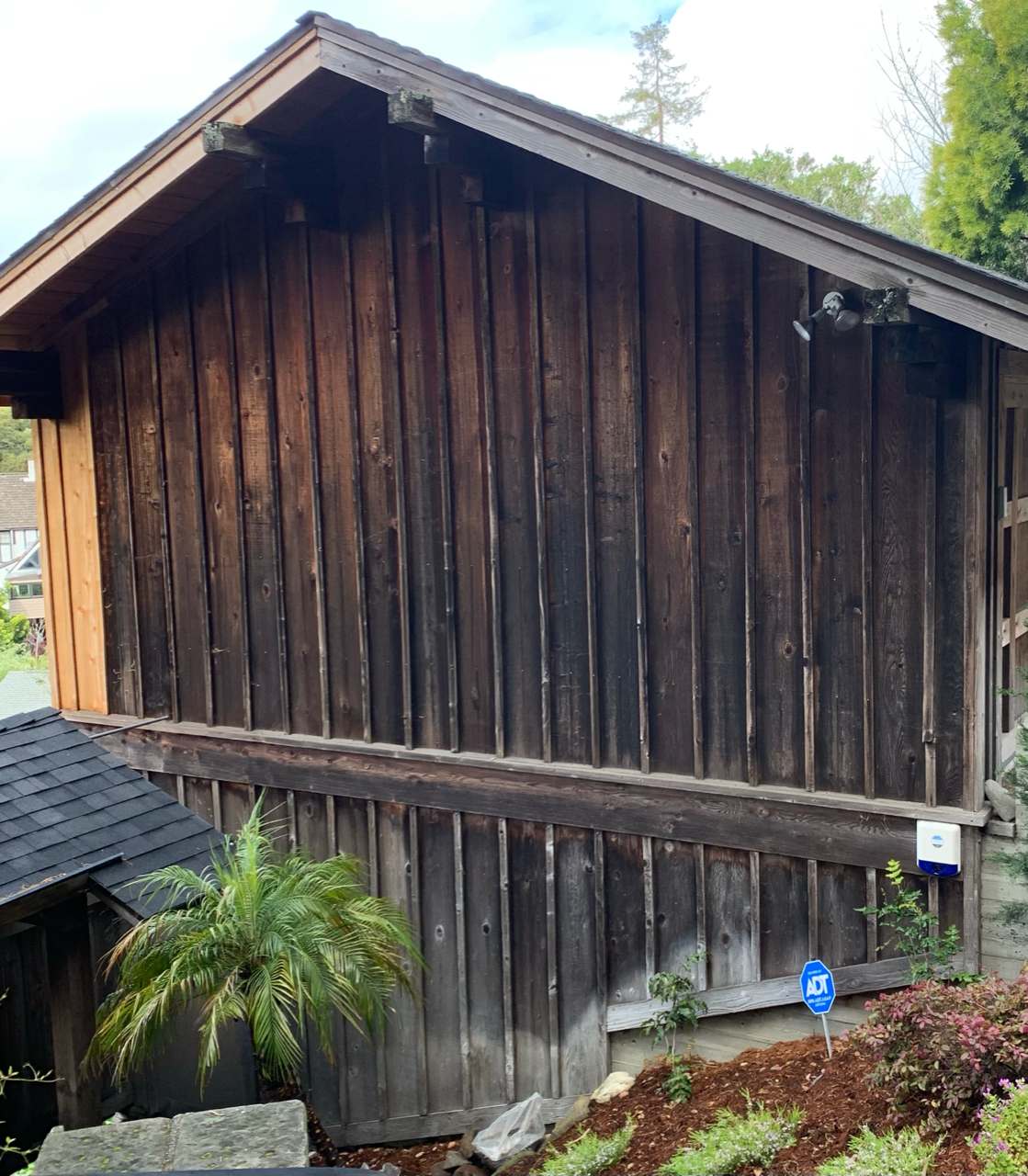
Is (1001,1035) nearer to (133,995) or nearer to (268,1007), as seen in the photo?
(268,1007)

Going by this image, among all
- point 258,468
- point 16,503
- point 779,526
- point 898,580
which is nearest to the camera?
point 898,580

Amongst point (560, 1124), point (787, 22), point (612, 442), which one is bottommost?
point (560, 1124)

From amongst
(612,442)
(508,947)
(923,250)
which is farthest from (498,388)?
(508,947)

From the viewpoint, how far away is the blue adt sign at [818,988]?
5590 mm

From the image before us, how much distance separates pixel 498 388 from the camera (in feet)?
22.2

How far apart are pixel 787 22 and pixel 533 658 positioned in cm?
4421

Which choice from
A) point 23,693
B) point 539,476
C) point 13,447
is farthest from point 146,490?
point 13,447

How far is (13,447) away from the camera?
1884 inches

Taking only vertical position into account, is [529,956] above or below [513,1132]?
above

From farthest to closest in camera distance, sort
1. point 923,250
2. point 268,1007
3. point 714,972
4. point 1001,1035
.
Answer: point 714,972
point 268,1007
point 923,250
point 1001,1035

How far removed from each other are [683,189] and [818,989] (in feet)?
12.1

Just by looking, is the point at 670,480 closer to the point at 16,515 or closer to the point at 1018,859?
the point at 1018,859

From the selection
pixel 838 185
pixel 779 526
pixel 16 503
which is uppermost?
pixel 838 185

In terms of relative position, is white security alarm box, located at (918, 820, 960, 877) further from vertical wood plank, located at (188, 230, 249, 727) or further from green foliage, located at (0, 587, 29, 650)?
green foliage, located at (0, 587, 29, 650)
